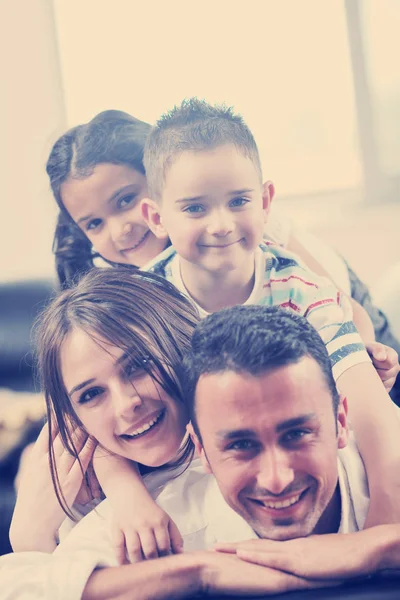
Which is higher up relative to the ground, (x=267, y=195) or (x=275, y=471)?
(x=267, y=195)

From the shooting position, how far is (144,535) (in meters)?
0.87

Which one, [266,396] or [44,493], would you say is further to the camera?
[44,493]

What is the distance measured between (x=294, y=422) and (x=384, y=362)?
0.60 feet

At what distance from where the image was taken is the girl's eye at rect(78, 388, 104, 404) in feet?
2.95

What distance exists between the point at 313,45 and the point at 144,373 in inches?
20.0

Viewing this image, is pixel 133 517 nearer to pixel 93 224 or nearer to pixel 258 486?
pixel 258 486

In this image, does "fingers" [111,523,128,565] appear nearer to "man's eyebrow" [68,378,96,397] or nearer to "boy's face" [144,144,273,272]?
"man's eyebrow" [68,378,96,397]

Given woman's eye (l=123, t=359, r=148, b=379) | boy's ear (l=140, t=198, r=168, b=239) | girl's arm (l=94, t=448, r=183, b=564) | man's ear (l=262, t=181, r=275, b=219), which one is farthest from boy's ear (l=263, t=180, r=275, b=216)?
girl's arm (l=94, t=448, r=183, b=564)

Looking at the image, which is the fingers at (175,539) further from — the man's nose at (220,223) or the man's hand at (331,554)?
the man's nose at (220,223)

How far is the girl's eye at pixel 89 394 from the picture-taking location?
90cm

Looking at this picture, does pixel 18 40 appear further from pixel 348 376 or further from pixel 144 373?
pixel 348 376

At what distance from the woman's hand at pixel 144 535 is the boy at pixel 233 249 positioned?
9.6 inches

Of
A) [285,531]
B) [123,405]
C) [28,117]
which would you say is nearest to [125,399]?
[123,405]

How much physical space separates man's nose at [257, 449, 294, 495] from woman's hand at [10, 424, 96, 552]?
221 millimetres
